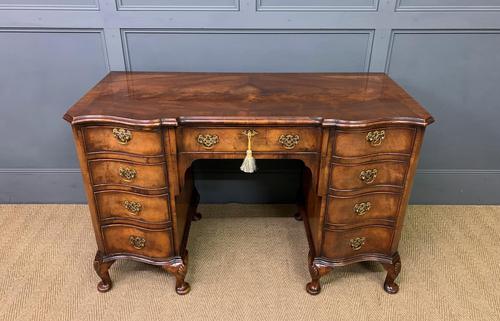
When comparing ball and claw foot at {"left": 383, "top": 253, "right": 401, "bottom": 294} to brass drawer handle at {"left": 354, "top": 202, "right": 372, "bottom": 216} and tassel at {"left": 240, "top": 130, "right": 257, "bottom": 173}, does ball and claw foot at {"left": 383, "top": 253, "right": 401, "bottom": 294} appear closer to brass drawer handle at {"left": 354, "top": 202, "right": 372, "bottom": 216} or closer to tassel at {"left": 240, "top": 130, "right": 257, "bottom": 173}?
brass drawer handle at {"left": 354, "top": 202, "right": 372, "bottom": 216}

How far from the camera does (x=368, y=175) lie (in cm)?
137

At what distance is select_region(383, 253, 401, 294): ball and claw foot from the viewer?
5.10 feet

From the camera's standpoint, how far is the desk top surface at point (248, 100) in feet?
4.10

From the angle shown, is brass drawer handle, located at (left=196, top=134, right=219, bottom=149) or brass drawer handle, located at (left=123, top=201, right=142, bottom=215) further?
brass drawer handle, located at (left=123, top=201, right=142, bottom=215)

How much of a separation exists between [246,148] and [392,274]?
33.9 inches

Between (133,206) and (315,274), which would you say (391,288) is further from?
(133,206)

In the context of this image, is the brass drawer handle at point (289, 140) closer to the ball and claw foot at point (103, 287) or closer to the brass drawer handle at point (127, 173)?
the brass drawer handle at point (127, 173)

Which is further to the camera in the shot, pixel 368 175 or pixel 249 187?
pixel 249 187

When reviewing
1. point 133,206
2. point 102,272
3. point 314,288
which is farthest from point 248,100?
point 102,272

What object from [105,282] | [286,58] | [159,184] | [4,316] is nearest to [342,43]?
[286,58]

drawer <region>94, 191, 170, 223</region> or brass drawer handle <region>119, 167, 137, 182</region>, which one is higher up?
brass drawer handle <region>119, 167, 137, 182</region>

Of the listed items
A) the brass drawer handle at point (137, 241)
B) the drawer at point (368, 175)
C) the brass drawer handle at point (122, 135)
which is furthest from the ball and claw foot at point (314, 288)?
the brass drawer handle at point (122, 135)

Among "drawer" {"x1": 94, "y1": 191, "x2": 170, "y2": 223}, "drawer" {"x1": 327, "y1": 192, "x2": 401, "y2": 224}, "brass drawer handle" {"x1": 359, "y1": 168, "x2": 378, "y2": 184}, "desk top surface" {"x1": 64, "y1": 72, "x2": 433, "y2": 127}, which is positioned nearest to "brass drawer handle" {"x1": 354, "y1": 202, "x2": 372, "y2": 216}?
"drawer" {"x1": 327, "y1": 192, "x2": 401, "y2": 224}

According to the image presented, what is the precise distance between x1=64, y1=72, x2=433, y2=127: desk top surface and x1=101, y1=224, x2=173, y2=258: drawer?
0.48 meters
